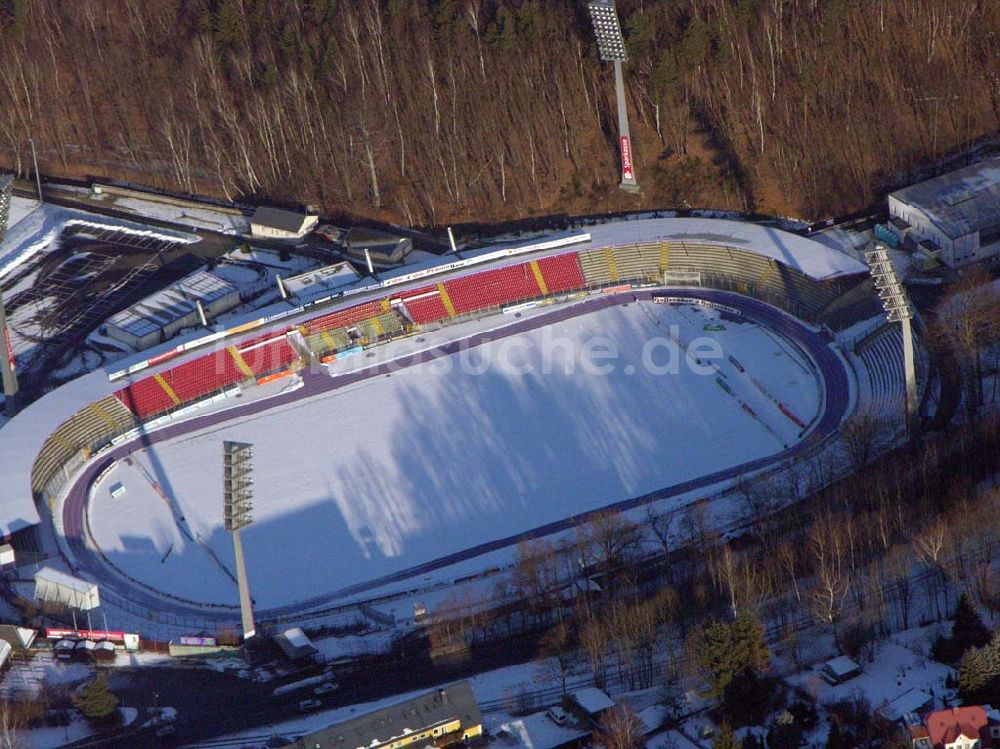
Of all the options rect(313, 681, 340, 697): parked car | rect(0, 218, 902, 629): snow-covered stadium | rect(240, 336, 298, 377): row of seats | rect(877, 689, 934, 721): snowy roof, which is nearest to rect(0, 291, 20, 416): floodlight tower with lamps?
rect(0, 218, 902, 629): snow-covered stadium

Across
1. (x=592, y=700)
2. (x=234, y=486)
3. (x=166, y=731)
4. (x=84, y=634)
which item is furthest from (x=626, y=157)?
(x=166, y=731)

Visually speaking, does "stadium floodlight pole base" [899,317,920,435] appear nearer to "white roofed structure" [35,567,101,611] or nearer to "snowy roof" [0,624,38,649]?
"white roofed structure" [35,567,101,611]

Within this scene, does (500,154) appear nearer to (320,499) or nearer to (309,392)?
(309,392)

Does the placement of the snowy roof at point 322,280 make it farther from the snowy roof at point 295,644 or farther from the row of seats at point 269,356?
the snowy roof at point 295,644

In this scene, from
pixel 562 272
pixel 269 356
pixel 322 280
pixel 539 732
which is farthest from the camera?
pixel 322 280

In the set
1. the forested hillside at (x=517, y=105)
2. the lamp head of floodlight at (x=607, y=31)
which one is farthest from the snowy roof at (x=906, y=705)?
the lamp head of floodlight at (x=607, y=31)

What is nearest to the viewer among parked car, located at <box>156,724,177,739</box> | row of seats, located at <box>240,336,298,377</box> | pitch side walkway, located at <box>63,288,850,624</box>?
parked car, located at <box>156,724,177,739</box>

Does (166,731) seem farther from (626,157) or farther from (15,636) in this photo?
(626,157)
